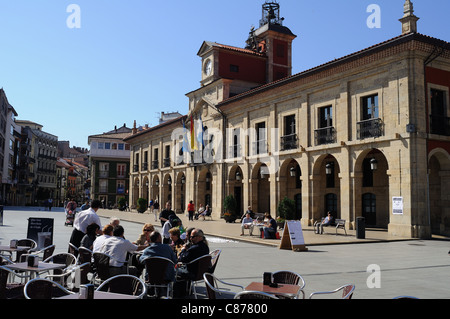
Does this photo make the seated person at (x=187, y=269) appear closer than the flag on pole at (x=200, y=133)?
Yes

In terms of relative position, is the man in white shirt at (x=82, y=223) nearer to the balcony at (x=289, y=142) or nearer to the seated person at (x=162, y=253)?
the seated person at (x=162, y=253)

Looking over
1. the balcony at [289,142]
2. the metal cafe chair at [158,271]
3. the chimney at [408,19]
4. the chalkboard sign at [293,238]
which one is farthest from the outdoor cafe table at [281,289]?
the balcony at [289,142]

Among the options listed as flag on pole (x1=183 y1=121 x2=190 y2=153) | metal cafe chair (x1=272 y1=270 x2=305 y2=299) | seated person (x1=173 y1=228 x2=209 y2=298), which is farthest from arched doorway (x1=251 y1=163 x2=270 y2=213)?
metal cafe chair (x1=272 y1=270 x2=305 y2=299)

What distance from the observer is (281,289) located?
5.38 m

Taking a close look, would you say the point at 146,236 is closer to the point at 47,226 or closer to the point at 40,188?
the point at 47,226

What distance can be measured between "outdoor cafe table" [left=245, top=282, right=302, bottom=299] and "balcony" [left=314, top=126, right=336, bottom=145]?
59.8 feet

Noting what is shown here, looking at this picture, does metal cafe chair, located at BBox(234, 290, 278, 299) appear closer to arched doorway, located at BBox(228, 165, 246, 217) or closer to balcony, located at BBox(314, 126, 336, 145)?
balcony, located at BBox(314, 126, 336, 145)

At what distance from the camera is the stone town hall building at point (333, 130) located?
18766 mm

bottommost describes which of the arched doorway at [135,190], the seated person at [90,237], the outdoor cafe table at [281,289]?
the outdoor cafe table at [281,289]

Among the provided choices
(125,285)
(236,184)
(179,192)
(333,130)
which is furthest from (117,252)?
(179,192)

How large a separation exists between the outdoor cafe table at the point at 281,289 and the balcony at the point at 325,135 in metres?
18.2

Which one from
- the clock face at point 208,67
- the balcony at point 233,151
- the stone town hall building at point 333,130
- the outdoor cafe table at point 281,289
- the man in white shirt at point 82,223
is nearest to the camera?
the outdoor cafe table at point 281,289

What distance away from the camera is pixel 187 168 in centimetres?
3725
